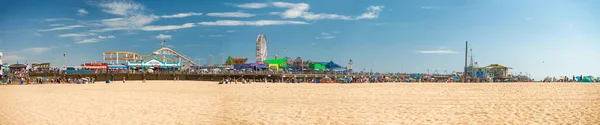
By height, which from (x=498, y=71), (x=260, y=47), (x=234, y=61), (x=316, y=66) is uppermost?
(x=260, y=47)

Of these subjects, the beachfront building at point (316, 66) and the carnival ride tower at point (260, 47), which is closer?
the beachfront building at point (316, 66)

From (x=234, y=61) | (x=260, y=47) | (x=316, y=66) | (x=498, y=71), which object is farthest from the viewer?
(x=234, y=61)

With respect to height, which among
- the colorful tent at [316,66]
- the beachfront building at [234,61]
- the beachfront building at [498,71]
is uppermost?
the beachfront building at [234,61]

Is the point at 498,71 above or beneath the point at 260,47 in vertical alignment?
beneath

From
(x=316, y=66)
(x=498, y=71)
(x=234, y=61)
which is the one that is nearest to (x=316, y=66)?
(x=316, y=66)

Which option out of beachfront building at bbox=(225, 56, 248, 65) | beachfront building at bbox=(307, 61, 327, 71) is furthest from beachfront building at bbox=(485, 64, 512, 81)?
beachfront building at bbox=(225, 56, 248, 65)

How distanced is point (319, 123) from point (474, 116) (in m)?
3.77

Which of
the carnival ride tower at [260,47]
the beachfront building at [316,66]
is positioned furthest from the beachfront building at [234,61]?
the beachfront building at [316,66]

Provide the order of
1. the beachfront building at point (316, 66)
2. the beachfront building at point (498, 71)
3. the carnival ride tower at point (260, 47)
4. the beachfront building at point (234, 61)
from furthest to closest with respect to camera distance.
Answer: the beachfront building at point (234, 61) → the carnival ride tower at point (260, 47) → the beachfront building at point (498, 71) → the beachfront building at point (316, 66)

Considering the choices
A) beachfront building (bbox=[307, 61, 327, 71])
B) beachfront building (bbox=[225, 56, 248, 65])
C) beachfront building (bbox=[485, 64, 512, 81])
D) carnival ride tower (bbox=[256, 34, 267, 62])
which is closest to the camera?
beachfront building (bbox=[307, 61, 327, 71])

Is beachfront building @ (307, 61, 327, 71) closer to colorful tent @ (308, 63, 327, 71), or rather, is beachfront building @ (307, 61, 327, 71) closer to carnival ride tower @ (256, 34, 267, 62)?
colorful tent @ (308, 63, 327, 71)

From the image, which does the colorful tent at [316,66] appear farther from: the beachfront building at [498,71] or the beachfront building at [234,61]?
the beachfront building at [498,71]

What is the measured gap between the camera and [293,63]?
60656 millimetres

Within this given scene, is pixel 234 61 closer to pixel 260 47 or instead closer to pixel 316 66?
pixel 260 47
